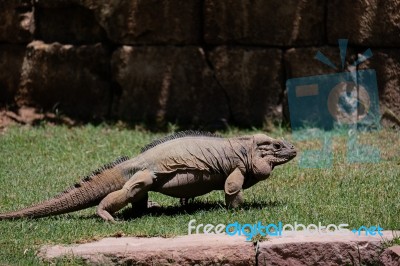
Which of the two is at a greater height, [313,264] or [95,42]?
[95,42]

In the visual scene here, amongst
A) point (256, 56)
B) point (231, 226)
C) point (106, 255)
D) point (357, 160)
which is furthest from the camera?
point (256, 56)

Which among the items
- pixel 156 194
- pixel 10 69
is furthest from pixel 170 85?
pixel 156 194

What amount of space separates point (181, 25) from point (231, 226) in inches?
217

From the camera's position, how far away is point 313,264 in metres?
6.64

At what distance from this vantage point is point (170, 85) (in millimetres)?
12273

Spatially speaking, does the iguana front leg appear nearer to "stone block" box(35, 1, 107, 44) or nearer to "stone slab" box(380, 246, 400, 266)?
"stone slab" box(380, 246, 400, 266)

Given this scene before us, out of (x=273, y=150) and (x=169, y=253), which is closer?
(x=169, y=253)

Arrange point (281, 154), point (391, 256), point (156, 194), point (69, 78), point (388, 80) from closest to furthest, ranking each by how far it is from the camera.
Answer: point (391, 256) < point (281, 154) < point (156, 194) < point (388, 80) < point (69, 78)

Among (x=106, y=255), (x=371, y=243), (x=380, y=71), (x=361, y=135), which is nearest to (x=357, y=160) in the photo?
(x=361, y=135)

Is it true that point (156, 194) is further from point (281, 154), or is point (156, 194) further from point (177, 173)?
point (281, 154)

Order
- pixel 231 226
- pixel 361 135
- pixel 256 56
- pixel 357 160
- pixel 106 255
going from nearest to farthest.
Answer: pixel 106 255 < pixel 231 226 < pixel 357 160 < pixel 361 135 < pixel 256 56

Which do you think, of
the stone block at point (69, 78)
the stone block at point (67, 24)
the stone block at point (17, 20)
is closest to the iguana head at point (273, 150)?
the stone block at point (69, 78)

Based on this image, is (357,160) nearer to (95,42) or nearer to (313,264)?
(313,264)

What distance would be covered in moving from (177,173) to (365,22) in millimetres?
4811
